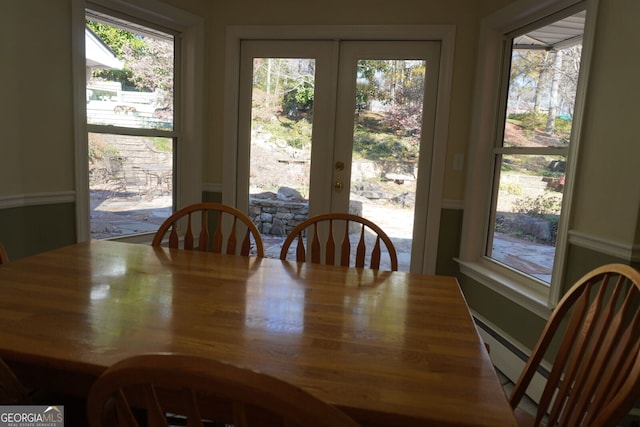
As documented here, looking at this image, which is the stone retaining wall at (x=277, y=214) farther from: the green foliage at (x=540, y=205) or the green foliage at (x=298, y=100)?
the green foliage at (x=540, y=205)

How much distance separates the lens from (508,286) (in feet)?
7.32

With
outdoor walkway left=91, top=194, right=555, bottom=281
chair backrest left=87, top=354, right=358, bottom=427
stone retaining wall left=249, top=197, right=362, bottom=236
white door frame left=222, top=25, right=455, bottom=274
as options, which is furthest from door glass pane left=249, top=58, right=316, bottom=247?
chair backrest left=87, top=354, right=358, bottom=427

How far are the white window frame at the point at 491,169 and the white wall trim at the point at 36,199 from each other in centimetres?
238

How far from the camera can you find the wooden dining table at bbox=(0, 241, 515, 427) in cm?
72

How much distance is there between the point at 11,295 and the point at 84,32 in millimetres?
1775

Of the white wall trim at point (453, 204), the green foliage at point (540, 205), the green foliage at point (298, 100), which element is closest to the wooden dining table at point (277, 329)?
the green foliage at point (540, 205)

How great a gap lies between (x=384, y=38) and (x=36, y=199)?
2.27 m

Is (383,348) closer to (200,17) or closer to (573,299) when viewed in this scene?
(573,299)

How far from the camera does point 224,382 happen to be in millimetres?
485

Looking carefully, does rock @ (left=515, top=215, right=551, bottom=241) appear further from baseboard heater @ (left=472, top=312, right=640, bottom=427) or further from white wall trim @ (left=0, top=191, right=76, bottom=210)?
white wall trim @ (left=0, top=191, right=76, bottom=210)

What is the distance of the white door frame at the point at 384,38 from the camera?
8.82 ft

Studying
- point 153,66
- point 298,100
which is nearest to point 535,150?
point 298,100

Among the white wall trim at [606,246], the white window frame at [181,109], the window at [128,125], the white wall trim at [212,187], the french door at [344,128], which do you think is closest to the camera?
the white wall trim at [606,246]

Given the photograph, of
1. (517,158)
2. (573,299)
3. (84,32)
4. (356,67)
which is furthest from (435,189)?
(84,32)
